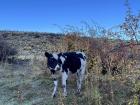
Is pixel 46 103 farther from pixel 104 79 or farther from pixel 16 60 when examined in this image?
pixel 16 60

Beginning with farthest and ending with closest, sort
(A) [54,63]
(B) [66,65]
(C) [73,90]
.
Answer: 1. (C) [73,90]
2. (B) [66,65]
3. (A) [54,63]

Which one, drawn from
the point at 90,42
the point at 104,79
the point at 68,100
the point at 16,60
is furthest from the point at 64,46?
the point at 16,60

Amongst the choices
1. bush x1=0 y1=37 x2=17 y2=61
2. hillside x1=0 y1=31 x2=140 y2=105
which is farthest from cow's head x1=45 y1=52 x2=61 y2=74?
bush x1=0 y1=37 x2=17 y2=61

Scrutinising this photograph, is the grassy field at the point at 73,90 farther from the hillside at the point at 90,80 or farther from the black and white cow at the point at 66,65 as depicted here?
the black and white cow at the point at 66,65

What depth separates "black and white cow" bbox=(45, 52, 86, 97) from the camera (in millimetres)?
12969

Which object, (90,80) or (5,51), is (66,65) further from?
(5,51)

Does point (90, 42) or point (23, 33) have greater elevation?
point (23, 33)

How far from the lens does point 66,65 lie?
1326cm

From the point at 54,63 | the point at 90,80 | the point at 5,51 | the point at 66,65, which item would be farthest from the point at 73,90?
the point at 5,51

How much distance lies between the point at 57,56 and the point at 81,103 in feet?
5.49

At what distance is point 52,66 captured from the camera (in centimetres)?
1291

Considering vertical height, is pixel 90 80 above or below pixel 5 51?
below

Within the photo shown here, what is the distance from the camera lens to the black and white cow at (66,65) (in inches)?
A: 511

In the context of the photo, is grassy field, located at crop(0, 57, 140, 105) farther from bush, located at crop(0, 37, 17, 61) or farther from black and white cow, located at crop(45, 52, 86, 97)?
bush, located at crop(0, 37, 17, 61)
